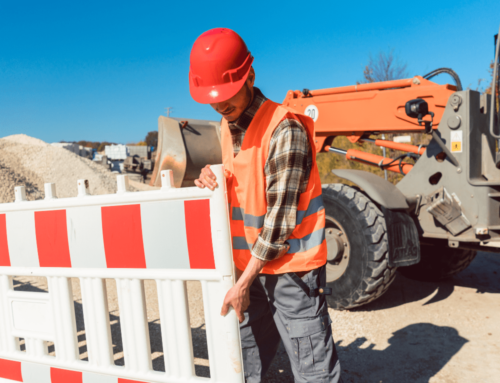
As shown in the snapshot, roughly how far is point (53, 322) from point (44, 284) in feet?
12.3

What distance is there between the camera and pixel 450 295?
4.47 m

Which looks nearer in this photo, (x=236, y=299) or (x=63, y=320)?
(x=236, y=299)

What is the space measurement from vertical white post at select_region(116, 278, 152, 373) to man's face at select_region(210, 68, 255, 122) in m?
0.89

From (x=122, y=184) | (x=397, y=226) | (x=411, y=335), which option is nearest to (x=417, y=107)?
(x=397, y=226)

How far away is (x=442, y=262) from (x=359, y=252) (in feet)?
4.98

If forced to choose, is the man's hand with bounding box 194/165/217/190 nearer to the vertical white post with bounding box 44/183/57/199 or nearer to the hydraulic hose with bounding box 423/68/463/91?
the vertical white post with bounding box 44/183/57/199

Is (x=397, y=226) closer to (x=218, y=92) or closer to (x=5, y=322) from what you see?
(x=218, y=92)

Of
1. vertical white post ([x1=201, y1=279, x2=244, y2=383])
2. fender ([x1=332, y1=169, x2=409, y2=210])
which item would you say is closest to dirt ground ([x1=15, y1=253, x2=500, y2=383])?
fender ([x1=332, y1=169, x2=409, y2=210])

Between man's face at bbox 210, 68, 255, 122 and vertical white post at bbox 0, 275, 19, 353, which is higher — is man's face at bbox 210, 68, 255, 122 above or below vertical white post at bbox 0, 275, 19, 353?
above

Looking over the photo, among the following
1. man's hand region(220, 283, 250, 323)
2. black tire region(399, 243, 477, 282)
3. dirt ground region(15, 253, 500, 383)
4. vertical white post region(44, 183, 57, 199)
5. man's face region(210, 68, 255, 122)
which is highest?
man's face region(210, 68, 255, 122)

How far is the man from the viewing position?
1723 millimetres

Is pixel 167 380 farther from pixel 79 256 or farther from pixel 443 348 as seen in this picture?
pixel 443 348

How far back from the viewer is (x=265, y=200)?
1812 millimetres

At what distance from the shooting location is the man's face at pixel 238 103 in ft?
6.07
